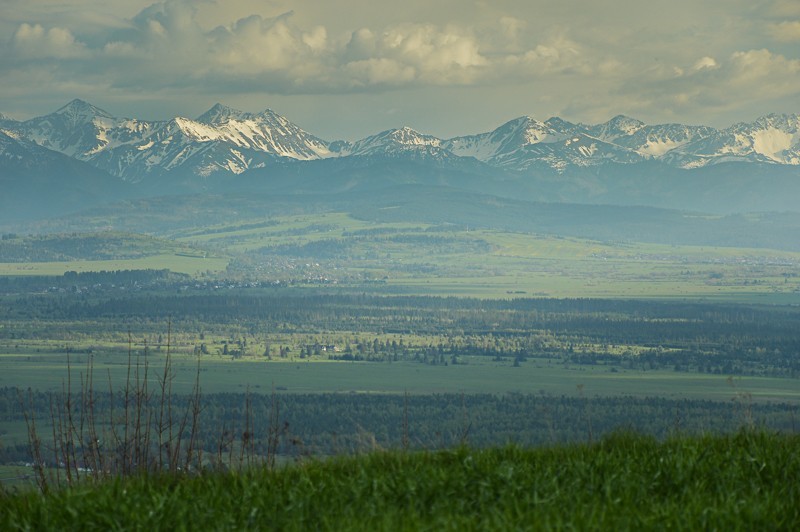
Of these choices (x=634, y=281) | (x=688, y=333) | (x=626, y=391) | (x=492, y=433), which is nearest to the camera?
(x=492, y=433)

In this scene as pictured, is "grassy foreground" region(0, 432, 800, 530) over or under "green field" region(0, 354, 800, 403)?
over

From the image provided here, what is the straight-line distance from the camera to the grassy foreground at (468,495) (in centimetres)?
738

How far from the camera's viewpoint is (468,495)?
830 cm

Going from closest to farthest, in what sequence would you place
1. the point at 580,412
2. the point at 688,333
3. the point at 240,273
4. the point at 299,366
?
1. the point at 580,412
2. the point at 299,366
3. the point at 688,333
4. the point at 240,273

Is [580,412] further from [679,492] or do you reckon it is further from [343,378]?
[679,492]

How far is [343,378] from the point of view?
262 feet

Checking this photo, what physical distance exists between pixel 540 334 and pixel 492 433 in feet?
223

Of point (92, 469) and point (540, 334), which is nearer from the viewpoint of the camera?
point (92, 469)

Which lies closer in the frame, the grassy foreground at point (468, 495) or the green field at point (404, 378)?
the grassy foreground at point (468, 495)

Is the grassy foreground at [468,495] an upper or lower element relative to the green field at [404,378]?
upper

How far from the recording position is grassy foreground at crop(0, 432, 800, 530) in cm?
738

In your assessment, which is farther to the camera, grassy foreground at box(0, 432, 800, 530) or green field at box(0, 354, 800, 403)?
green field at box(0, 354, 800, 403)

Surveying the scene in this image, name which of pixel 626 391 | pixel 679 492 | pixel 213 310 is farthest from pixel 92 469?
pixel 213 310

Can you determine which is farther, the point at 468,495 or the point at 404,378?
the point at 404,378
